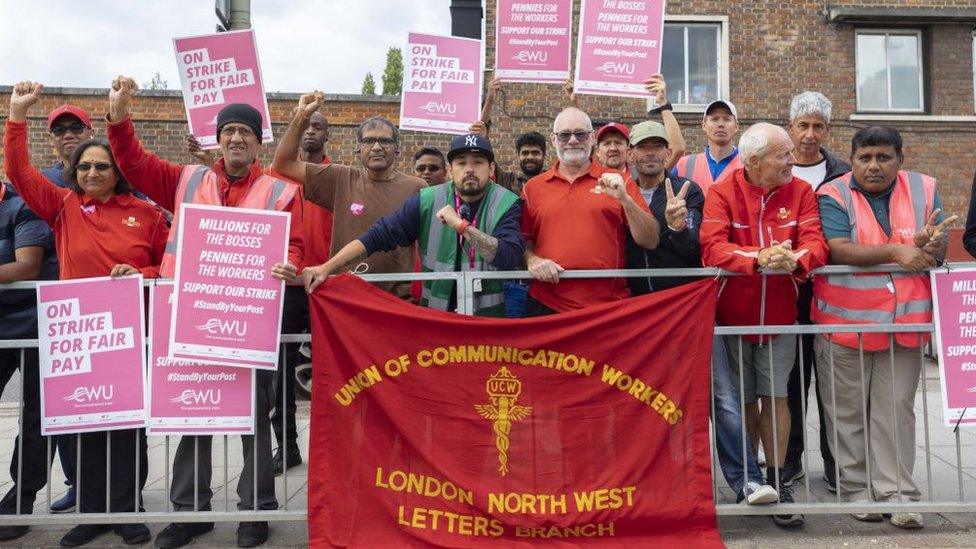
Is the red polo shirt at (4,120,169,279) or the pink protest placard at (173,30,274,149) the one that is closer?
the red polo shirt at (4,120,169,279)

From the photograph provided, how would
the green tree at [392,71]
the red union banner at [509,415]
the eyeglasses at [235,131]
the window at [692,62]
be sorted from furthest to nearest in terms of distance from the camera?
the green tree at [392,71], the window at [692,62], the eyeglasses at [235,131], the red union banner at [509,415]

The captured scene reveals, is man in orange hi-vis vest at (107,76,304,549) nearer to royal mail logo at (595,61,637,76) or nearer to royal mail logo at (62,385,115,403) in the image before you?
royal mail logo at (62,385,115,403)

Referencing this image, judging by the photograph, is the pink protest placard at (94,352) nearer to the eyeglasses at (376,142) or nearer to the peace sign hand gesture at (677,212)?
the eyeglasses at (376,142)

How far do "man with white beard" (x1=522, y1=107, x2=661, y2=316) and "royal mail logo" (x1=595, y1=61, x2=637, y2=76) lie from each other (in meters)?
1.41

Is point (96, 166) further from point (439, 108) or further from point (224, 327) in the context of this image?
point (439, 108)

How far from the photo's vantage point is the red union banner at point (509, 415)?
4.09m

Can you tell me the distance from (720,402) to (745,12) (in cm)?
1031

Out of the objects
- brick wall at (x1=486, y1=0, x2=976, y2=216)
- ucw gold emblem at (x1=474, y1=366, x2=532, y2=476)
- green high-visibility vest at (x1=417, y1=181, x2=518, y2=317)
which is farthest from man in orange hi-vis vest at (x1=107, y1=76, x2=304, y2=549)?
brick wall at (x1=486, y1=0, x2=976, y2=216)

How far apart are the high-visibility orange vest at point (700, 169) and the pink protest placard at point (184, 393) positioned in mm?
3150

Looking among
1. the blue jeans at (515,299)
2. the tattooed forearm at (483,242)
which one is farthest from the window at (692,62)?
the tattooed forearm at (483,242)

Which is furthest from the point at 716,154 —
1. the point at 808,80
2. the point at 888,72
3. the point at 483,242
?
the point at 888,72

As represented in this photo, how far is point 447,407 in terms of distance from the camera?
414 centimetres

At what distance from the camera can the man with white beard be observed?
437 centimetres

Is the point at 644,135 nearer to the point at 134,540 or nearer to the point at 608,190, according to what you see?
the point at 608,190
